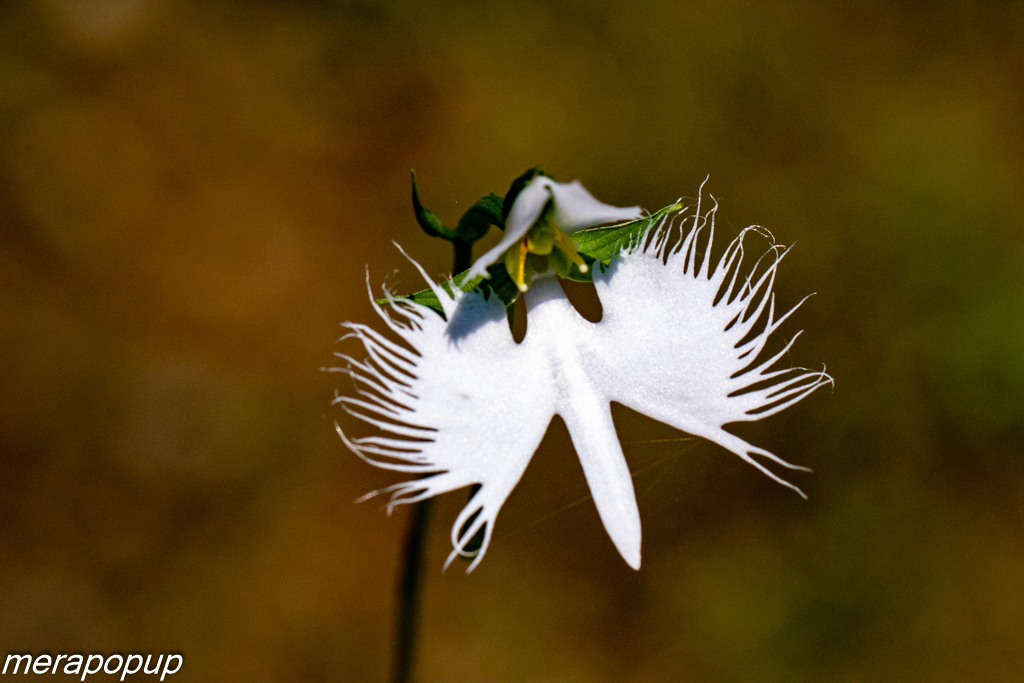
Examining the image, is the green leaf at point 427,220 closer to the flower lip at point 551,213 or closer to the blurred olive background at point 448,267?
the flower lip at point 551,213

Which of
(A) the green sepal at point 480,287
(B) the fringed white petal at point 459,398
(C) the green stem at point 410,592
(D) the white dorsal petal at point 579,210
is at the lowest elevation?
(C) the green stem at point 410,592

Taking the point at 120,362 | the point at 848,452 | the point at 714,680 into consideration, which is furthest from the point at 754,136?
the point at 120,362

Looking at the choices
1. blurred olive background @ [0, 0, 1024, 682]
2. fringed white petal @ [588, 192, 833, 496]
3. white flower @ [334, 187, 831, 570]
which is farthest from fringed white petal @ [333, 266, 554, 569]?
blurred olive background @ [0, 0, 1024, 682]

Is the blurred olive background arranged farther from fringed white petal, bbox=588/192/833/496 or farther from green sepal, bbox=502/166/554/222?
green sepal, bbox=502/166/554/222

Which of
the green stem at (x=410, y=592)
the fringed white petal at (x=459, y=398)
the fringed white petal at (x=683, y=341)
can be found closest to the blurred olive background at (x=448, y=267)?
the green stem at (x=410, y=592)

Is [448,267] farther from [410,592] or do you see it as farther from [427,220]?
[427,220]
